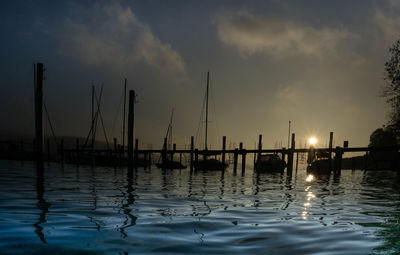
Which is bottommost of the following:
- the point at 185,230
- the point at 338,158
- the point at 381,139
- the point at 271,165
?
the point at 271,165

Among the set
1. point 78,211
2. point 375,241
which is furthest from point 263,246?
point 78,211

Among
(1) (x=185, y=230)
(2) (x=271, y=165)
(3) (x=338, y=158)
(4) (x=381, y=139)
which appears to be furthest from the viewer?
(4) (x=381, y=139)

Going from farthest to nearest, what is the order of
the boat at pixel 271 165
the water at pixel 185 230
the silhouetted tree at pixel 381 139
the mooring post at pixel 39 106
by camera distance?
1. the silhouetted tree at pixel 381 139
2. the boat at pixel 271 165
3. the mooring post at pixel 39 106
4. the water at pixel 185 230

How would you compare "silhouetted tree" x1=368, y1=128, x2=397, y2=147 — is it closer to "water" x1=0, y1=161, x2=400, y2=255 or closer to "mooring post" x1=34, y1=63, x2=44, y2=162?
"mooring post" x1=34, y1=63, x2=44, y2=162

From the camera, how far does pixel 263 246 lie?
12.6ft

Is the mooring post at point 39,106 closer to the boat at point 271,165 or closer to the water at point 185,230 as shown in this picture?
the water at point 185,230

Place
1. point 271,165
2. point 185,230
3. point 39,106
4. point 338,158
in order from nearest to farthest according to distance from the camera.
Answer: point 185,230
point 39,106
point 338,158
point 271,165

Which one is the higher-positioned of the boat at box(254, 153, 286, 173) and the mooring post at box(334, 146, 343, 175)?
the mooring post at box(334, 146, 343, 175)

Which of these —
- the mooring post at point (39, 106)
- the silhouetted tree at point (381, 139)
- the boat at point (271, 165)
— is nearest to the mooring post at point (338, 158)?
the boat at point (271, 165)

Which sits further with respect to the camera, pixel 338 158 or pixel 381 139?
pixel 381 139

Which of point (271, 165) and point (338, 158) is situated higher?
point (338, 158)

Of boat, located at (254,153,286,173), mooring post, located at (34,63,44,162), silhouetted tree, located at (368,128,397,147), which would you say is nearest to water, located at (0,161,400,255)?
mooring post, located at (34,63,44,162)

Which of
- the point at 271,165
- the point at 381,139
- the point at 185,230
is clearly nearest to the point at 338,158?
the point at 271,165

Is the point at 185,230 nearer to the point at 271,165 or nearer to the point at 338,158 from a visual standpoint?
the point at 338,158
